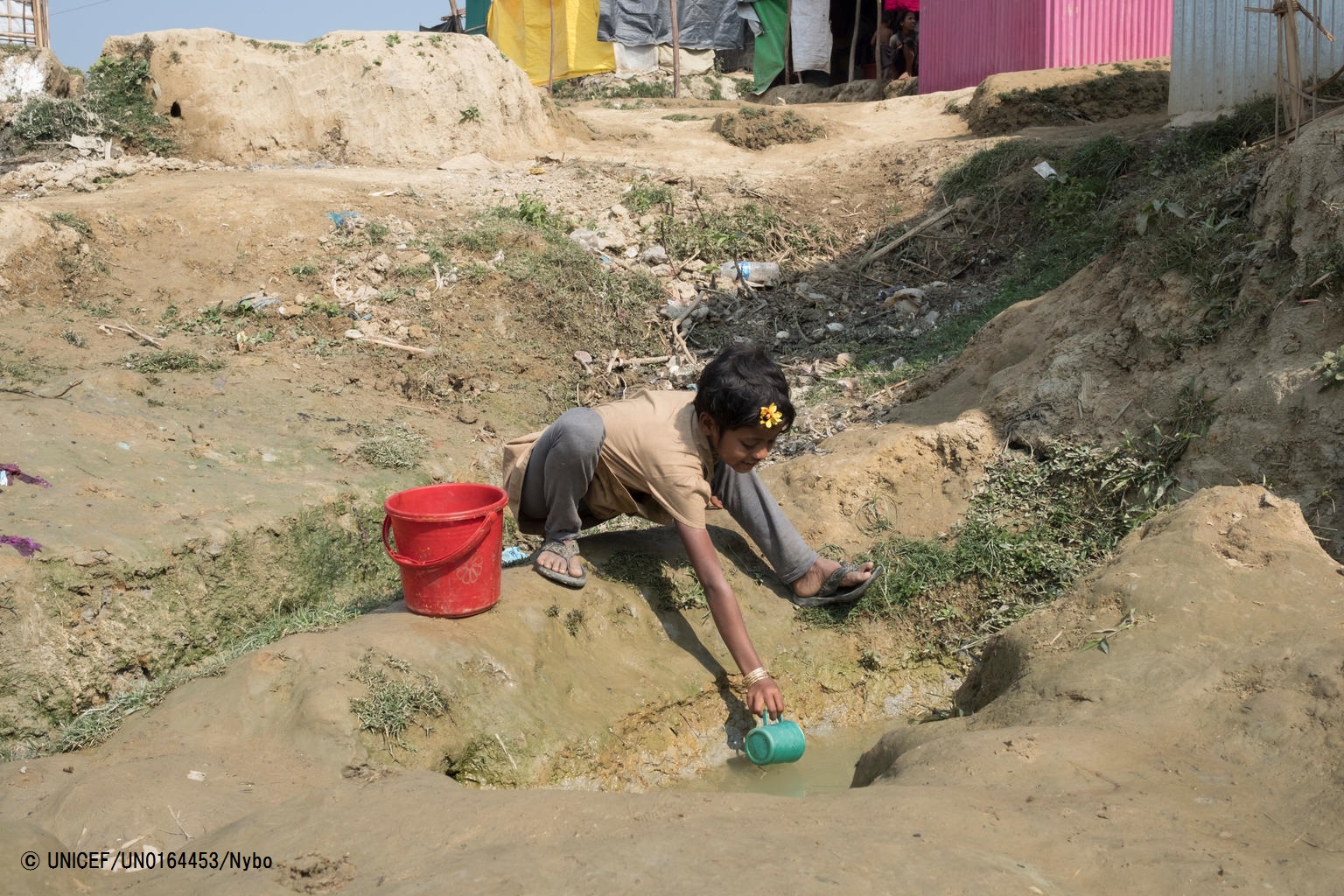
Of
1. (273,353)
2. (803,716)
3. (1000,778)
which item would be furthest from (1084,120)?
(1000,778)

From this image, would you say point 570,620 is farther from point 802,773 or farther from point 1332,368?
point 1332,368

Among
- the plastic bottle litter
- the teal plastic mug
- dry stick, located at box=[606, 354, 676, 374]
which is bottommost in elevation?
the teal plastic mug

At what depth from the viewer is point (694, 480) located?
12.3ft

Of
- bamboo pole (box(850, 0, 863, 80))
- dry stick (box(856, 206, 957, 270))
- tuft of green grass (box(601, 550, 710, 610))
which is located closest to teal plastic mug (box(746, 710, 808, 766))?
tuft of green grass (box(601, 550, 710, 610))

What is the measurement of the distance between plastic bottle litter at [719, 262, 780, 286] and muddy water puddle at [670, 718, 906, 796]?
21.4 ft

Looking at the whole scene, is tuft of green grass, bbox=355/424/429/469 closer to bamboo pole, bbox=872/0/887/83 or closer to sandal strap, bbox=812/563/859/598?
sandal strap, bbox=812/563/859/598

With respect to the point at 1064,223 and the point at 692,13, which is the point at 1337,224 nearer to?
the point at 1064,223

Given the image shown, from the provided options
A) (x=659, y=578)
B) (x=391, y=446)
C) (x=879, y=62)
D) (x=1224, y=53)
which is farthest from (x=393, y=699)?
(x=879, y=62)

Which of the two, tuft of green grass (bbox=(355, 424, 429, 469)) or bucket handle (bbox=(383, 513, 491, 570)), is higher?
bucket handle (bbox=(383, 513, 491, 570))

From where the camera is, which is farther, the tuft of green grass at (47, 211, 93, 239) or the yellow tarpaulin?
the yellow tarpaulin

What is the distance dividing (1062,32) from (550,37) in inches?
373

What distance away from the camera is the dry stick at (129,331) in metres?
7.49

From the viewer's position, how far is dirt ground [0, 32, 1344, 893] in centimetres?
242

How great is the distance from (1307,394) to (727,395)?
2431 mm
